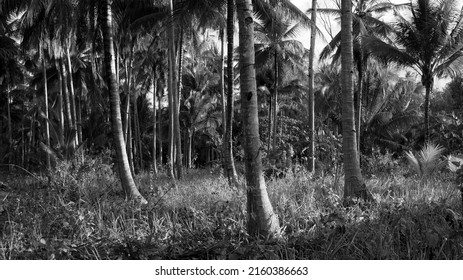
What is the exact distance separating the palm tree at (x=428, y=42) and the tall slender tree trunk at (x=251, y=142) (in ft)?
38.7

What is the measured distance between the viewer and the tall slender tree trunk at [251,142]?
470 cm

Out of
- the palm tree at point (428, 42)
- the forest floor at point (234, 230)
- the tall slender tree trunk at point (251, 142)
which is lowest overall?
the forest floor at point (234, 230)

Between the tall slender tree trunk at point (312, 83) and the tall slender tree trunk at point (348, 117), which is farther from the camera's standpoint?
the tall slender tree trunk at point (312, 83)

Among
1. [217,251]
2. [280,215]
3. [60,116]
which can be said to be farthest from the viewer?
[60,116]

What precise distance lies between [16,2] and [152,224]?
1376cm

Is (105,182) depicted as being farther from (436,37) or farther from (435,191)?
(436,37)

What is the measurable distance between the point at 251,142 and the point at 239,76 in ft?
5.95

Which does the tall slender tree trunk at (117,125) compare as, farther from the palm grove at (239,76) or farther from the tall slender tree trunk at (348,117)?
the tall slender tree trunk at (348,117)

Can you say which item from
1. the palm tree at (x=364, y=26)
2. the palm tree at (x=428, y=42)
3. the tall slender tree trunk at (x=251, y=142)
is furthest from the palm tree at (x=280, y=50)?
the tall slender tree trunk at (x=251, y=142)

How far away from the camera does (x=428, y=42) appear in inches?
579

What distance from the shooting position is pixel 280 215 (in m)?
5.41

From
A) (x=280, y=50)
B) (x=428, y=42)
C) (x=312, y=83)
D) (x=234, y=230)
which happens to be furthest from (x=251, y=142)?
(x=280, y=50)

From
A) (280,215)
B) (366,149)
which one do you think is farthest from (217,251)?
(366,149)

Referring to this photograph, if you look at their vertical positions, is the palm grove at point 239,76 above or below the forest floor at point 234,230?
above
